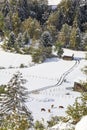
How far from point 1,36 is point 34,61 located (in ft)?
47.4

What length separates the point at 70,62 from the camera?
66438mm

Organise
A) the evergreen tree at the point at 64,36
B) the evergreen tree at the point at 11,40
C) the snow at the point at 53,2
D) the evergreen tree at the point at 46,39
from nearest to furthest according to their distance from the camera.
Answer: the evergreen tree at the point at 11,40
the evergreen tree at the point at 46,39
the evergreen tree at the point at 64,36
the snow at the point at 53,2

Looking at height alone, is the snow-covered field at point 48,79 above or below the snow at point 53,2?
below

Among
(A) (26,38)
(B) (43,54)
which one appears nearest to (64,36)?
(A) (26,38)

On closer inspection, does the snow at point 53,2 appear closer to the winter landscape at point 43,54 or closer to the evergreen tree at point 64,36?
the winter landscape at point 43,54

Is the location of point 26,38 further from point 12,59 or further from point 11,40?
point 12,59

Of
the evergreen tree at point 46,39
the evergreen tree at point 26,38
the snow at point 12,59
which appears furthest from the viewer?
the evergreen tree at point 26,38

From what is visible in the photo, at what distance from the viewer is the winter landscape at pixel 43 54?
43.9 m

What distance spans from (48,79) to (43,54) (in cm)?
1193

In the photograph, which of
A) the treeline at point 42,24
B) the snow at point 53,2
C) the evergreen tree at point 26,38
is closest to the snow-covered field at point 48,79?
the treeline at point 42,24

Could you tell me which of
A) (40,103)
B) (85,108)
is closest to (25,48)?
(40,103)

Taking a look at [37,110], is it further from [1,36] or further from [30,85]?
[1,36]

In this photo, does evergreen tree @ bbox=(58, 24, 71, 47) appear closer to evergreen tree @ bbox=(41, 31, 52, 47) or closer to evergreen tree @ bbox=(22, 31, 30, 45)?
evergreen tree @ bbox=(41, 31, 52, 47)

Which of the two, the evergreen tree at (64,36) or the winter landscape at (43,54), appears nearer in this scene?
the winter landscape at (43,54)
